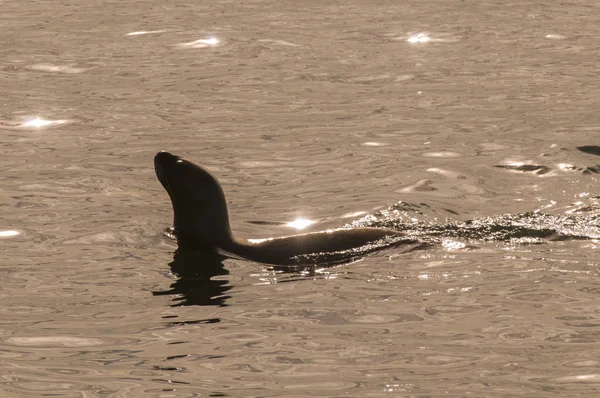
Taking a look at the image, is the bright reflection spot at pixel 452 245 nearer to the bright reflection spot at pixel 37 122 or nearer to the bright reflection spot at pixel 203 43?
the bright reflection spot at pixel 37 122

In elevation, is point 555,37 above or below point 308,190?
above

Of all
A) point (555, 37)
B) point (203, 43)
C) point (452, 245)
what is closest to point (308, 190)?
point (452, 245)

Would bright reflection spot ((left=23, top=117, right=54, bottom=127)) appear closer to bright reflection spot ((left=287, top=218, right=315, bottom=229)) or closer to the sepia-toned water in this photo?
the sepia-toned water

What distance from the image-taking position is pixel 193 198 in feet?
34.5

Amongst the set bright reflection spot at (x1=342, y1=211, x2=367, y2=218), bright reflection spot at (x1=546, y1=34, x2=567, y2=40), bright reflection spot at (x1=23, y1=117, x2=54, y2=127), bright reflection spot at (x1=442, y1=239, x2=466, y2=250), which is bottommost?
bright reflection spot at (x1=342, y1=211, x2=367, y2=218)

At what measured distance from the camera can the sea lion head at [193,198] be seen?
1038cm

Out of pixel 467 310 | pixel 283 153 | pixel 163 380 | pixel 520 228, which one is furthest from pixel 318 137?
pixel 163 380

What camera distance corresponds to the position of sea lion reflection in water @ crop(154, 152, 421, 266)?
32.9 feet

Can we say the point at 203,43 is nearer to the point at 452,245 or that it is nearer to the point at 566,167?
the point at 566,167

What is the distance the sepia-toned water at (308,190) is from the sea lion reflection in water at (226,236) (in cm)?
26

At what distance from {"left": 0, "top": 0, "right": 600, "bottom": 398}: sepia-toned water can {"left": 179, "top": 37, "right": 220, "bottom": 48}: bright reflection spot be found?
6 centimetres

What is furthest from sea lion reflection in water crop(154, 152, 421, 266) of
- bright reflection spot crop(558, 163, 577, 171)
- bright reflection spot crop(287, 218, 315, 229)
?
bright reflection spot crop(558, 163, 577, 171)

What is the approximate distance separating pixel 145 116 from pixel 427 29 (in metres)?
6.49

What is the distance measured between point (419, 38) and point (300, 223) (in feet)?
30.1
